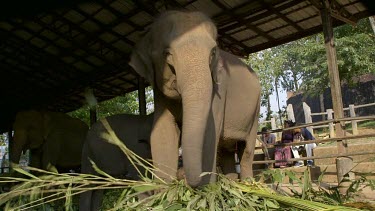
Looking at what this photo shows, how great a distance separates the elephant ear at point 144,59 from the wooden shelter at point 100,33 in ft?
13.4

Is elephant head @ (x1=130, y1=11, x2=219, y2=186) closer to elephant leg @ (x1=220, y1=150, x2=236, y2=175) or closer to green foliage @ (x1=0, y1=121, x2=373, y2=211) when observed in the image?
green foliage @ (x1=0, y1=121, x2=373, y2=211)

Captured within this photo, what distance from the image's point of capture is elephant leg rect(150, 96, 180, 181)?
323 cm

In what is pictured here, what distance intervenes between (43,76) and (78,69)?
1.61 m

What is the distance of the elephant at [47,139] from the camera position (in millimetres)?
8109

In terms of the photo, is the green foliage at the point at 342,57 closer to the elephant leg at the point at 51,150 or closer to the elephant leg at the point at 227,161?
the elephant leg at the point at 51,150

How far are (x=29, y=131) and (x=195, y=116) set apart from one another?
6.45m

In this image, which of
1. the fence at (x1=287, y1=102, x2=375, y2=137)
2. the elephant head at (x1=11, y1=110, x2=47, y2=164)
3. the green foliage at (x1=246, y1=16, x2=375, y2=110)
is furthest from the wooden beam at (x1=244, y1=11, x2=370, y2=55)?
the green foliage at (x1=246, y1=16, x2=375, y2=110)

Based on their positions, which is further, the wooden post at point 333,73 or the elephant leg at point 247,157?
the wooden post at point 333,73

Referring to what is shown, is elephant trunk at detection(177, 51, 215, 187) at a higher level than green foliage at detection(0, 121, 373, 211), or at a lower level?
higher

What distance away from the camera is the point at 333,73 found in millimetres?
7023

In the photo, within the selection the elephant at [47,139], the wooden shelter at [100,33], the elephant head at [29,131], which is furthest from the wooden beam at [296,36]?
the elephant head at [29,131]

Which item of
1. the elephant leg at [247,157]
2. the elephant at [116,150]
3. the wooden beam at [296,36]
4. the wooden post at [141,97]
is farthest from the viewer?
the wooden post at [141,97]

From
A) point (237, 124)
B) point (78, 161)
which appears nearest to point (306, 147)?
point (78, 161)

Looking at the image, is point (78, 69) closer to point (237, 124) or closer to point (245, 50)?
point (245, 50)
